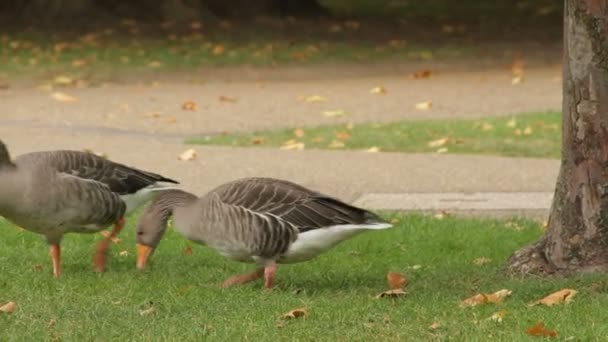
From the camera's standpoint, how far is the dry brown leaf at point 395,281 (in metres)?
7.79

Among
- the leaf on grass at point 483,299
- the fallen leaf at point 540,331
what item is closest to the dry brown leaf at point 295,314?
the leaf on grass at point 483,299

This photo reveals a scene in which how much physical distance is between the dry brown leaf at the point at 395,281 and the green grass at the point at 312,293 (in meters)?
0.09

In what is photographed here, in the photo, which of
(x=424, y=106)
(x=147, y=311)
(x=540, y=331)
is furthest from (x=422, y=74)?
(x=540, y=331)

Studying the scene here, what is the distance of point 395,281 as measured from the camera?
7.82 metres

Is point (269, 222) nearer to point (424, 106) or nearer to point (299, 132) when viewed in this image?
point (299, 132)

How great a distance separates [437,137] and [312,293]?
662cm

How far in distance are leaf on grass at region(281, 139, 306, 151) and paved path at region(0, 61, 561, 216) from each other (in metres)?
0.26

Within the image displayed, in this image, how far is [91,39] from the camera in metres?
22.9

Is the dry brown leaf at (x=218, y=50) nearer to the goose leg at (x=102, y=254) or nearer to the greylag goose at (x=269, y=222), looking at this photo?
the goose leg at (x=102, y=254)

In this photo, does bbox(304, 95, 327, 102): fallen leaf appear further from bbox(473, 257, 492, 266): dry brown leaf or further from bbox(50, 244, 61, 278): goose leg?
bbox(50, 244, 61, 278): goose leg

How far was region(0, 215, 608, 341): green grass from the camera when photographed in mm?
6336

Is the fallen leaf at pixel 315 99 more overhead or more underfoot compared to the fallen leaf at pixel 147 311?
more underfoot

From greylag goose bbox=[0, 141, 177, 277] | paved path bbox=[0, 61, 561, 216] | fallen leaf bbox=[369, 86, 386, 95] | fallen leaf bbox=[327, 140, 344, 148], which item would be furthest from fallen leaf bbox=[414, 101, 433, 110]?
greylag goose bbox=[0, 141, 177, 277]

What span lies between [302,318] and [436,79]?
13418mm
